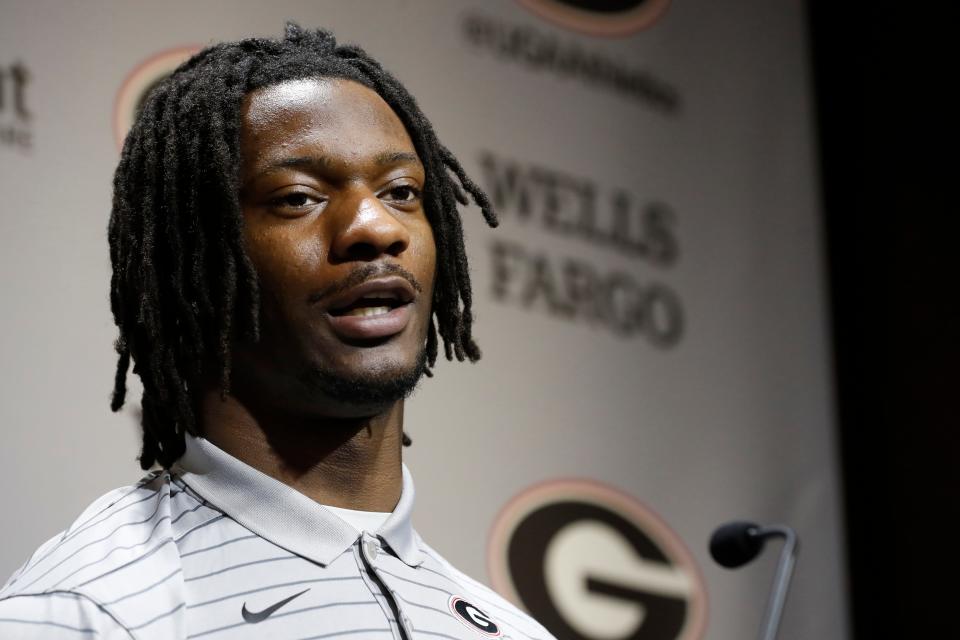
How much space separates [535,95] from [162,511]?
1570 millimetres

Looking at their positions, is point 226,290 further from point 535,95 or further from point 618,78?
point 618,78

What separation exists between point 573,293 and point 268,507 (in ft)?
4.60

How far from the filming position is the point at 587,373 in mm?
2693

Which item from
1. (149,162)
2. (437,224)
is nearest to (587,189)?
(437,224)

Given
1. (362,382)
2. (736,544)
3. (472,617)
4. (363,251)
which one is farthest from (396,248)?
(736,544)

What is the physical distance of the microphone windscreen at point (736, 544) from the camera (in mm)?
2045

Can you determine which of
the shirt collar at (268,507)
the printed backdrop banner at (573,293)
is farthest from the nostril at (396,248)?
the printed backdrop banner at (573,293)

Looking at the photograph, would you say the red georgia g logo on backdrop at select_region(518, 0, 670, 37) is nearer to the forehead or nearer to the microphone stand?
the microphone stand

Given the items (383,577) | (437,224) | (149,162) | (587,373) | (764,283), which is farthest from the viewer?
(764,283)

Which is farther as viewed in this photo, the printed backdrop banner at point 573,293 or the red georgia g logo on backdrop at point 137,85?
the red georgia g logo on backdrop at point 137,85

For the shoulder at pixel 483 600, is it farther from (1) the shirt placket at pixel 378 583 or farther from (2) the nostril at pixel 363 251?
(2) the nostril at pixel 363 251

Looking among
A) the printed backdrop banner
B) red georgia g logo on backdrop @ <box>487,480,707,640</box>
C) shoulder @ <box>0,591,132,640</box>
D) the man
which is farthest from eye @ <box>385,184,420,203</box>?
red georgia g logo on backdrop @ <box>487,480,707,640</box>

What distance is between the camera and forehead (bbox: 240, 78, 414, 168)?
144 centimetres

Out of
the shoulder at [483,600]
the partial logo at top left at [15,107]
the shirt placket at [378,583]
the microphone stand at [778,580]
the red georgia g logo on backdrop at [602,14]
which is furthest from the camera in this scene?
the red georgia g logo on backdrop at [602,14]
